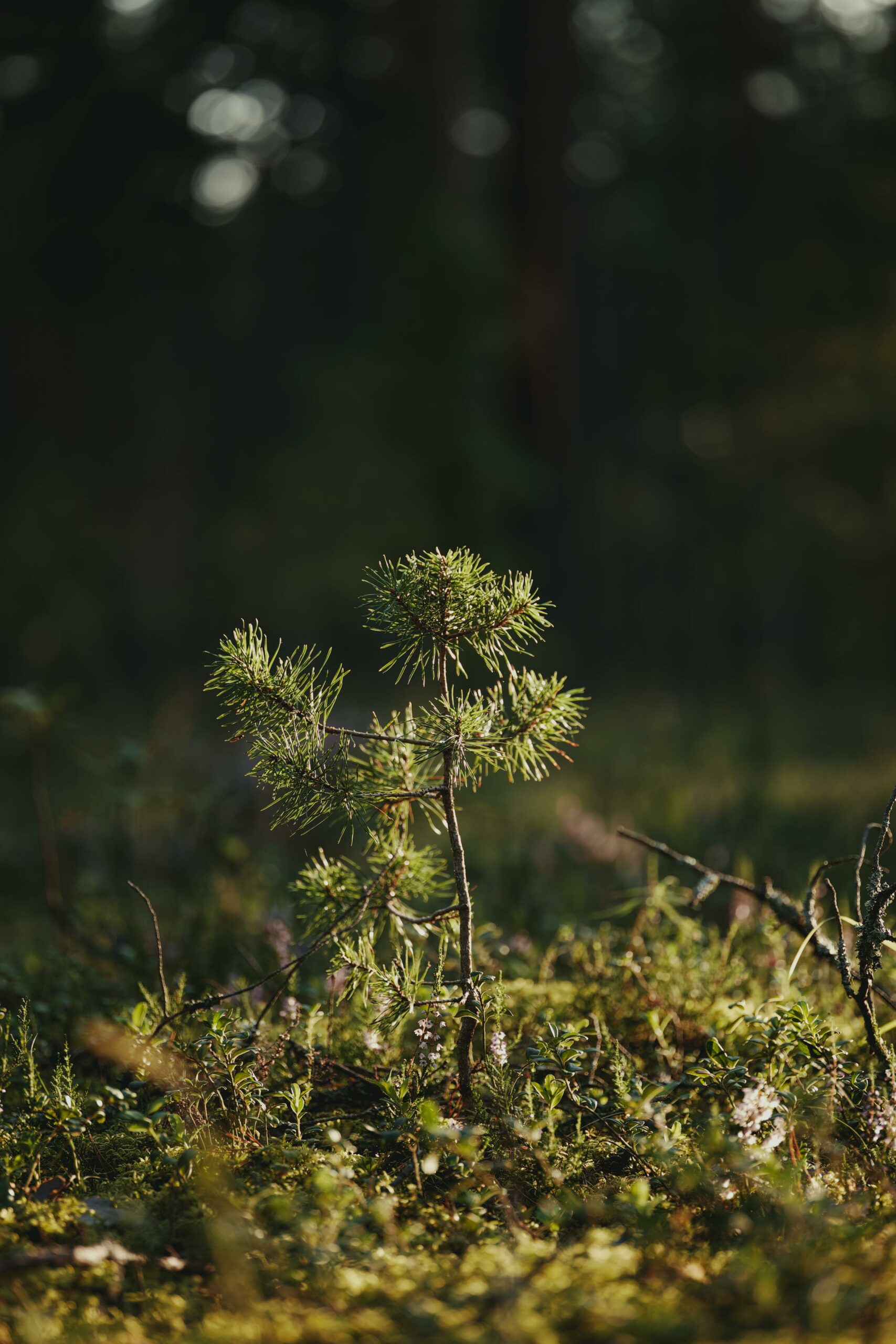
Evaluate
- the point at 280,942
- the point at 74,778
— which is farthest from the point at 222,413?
the point at 280,942

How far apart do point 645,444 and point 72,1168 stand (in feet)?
60.5

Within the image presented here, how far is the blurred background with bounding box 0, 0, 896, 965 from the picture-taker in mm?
5848

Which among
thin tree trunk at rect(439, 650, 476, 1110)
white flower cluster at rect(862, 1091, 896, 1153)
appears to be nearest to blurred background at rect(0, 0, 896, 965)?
thin tree trunk at rect(439, 650, 476, 1110)

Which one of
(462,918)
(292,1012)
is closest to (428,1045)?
(292,1012)

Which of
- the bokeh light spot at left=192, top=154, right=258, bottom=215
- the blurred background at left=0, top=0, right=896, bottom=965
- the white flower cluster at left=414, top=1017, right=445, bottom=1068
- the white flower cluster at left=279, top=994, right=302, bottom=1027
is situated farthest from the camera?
the bokeh light spot at left=192, top=154, right=258, bottom=215

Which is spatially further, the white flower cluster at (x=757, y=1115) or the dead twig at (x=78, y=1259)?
the white flower cluster at (x=757, y=1115)

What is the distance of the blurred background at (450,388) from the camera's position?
230 inches

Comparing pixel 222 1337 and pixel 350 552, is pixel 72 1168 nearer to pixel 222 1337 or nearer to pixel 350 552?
pixel 222 1337

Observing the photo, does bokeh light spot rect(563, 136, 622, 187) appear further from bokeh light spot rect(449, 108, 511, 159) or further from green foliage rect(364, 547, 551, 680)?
green foliage rect(364, 547, 551, 680)

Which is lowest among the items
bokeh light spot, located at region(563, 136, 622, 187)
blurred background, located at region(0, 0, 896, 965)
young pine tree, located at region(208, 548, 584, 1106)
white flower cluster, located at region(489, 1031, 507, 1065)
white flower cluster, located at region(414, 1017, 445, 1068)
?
white flower cluster, located at region(489, 1031, 507, 1065)

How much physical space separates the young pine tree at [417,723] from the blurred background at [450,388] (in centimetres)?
161

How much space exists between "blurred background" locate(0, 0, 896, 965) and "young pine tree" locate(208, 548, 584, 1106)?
161cm

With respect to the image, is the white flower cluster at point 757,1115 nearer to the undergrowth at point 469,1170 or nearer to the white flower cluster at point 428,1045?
the undergrowth at point 469,1170

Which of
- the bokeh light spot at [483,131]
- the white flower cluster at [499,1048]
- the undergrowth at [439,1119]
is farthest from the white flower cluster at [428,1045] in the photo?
the bokeh light spot at [483,131]
